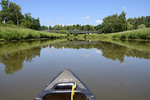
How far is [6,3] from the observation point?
5731cm

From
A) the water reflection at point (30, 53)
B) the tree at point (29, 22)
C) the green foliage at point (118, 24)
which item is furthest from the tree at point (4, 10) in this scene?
the water reflection at point (30, 53)

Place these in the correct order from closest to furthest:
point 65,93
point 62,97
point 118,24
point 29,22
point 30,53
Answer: point 65,93 < point 62,97 < point 30,53 < point 29,22 < point 118,24

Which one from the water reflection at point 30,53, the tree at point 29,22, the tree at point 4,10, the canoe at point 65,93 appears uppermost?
the tree at point 4,10

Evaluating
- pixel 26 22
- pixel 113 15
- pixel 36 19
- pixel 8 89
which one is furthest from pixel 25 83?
pixel 113 15

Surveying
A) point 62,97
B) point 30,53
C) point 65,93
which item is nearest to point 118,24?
point 30,53

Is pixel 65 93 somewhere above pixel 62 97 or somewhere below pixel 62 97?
above

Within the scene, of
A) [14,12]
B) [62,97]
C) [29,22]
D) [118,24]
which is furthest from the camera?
[14,12]

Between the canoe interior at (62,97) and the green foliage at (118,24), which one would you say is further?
the green foliage at (118,24)

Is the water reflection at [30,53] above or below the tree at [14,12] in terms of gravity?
below

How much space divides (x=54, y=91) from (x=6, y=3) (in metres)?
66.3

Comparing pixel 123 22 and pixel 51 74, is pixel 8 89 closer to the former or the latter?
pixel 51 74

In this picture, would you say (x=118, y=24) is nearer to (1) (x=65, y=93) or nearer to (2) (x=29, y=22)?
(2) (x=29, y=22)

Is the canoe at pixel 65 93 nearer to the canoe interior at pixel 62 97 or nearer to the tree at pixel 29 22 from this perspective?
the canoe interior at pixel 62 97

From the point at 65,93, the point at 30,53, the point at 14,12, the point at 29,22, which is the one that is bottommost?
the point at 30,53
